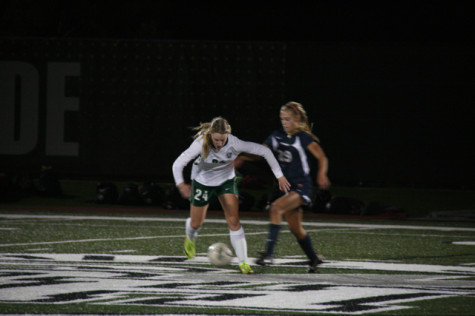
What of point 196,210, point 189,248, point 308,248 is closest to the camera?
point 308,248

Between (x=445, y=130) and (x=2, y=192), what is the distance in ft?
32.8

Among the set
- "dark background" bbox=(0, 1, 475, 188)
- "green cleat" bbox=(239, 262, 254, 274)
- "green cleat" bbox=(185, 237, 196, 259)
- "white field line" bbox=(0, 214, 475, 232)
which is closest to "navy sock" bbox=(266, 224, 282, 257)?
"green cleat" bbox=(239, 262, 254, 274)

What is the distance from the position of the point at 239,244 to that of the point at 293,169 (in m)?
1.04

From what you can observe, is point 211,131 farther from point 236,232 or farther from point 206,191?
point 236,232

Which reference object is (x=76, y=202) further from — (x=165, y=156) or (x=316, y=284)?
(x=316, y=284)

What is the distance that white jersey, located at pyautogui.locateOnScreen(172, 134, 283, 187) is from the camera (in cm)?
945

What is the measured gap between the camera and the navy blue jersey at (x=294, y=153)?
964cm

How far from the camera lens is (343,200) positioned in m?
19.4

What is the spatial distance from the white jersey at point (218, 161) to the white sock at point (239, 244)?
2.03 ft

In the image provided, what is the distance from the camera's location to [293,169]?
9.67m

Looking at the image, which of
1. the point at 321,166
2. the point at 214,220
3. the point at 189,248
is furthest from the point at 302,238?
the point at 214,220

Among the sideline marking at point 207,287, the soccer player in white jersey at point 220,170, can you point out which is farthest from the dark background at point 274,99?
the soccer player in white jersey at point 220,170

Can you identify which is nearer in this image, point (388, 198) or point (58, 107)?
point (388, 198)

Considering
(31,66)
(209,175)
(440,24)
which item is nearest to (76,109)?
(31,66)
